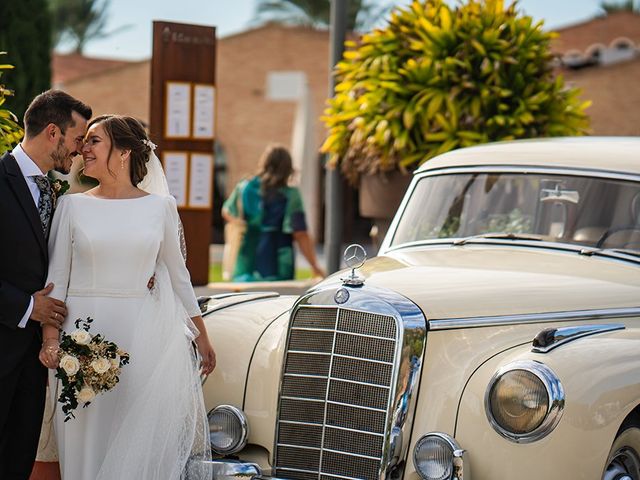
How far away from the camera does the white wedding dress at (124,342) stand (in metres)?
4.40

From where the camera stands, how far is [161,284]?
4.61 meters

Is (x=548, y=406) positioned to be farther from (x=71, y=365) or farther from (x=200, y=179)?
(x=200, y=179)

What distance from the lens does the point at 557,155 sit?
Answer: 5.64m

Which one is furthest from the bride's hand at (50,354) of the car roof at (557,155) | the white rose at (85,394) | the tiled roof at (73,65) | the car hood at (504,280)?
the tiled roof at (73,65)

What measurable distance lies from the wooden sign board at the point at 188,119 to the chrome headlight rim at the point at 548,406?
4762 millimetres

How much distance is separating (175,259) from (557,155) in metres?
2.16

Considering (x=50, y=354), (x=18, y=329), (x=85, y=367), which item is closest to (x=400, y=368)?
(x=85, y=367)

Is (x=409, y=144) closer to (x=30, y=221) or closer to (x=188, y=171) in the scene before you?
(x=188, y=171)

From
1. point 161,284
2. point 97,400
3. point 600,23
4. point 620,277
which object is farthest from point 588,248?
point 600,23

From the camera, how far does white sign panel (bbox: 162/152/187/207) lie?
8555 millimetres

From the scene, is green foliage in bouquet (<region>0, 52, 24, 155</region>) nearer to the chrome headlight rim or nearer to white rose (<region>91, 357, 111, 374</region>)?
white rose (<region>91, 357, 111, 374</region>)

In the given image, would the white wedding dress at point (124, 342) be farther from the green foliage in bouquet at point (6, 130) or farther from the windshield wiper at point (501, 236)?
the windshield wiper at point (501, 236)

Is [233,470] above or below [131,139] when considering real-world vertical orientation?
below

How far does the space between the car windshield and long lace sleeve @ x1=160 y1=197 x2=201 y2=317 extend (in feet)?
4.81
